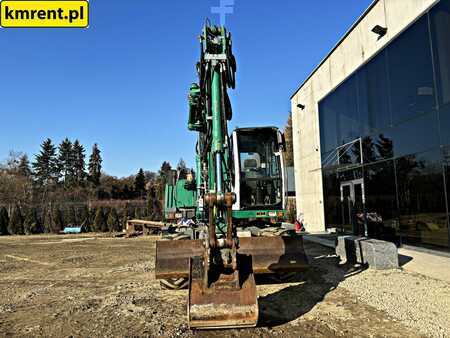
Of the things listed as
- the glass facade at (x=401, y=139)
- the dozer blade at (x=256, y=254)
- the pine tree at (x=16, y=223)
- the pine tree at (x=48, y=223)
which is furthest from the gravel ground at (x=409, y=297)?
the pine tree at (x=16, y=223)

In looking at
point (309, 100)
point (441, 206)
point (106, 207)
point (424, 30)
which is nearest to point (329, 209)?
point (309, 100)

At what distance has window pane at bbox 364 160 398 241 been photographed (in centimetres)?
1187

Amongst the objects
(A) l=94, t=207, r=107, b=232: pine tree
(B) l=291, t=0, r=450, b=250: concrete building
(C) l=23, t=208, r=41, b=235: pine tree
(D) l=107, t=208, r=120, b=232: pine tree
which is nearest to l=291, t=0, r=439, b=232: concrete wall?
(B) l=291, t=0, r=450, b=250: concrete building

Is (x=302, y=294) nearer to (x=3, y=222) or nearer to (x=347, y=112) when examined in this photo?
(x=347, y=112)

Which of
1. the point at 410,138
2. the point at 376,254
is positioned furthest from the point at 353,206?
the point at 376,254

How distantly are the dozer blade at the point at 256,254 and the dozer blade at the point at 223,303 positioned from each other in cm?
172

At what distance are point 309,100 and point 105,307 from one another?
650 inches

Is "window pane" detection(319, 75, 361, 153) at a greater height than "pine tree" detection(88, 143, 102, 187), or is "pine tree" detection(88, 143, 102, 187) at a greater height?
"pine tree" detection(88, 143, 102, 187)

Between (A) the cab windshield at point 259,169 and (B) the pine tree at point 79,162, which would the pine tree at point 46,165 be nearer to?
(B) the pine tree at point 79,162

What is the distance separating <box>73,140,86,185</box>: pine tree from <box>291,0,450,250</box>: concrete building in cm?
5450

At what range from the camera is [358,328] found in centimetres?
463

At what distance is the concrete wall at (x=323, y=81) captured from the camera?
1163 centimetres

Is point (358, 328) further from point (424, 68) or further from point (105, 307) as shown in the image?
point (424, 68)

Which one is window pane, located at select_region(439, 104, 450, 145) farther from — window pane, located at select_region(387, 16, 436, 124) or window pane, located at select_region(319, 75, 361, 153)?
window pane, located at select_region(319, 75, 361, 153)
